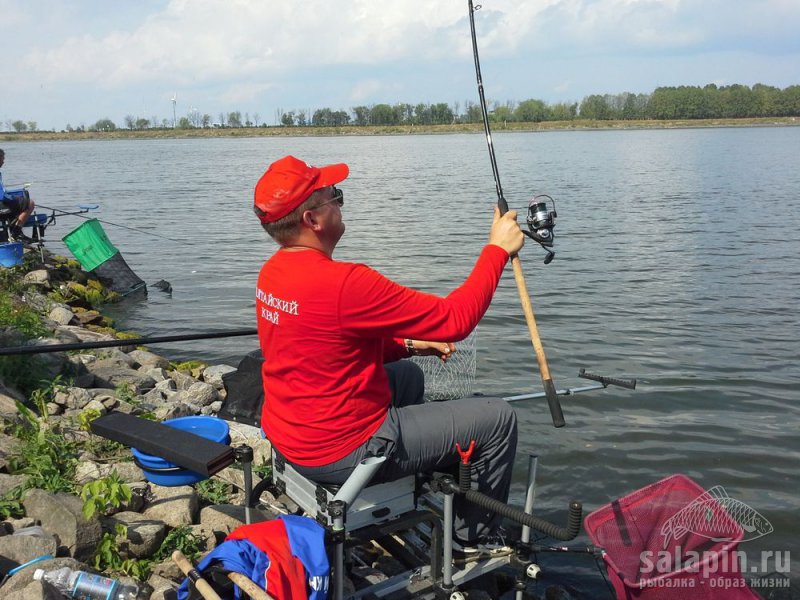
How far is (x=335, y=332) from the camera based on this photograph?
2887 millimetres

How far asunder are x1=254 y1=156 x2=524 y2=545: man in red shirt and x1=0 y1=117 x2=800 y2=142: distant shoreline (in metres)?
112

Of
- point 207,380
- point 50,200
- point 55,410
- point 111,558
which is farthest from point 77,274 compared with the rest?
point 50,200

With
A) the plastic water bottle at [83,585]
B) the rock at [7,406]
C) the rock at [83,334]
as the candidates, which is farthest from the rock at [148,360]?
the plastic water bottle at [83,585]

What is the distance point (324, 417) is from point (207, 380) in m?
5.67

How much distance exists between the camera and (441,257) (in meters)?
15.5

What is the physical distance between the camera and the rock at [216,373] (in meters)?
8.11

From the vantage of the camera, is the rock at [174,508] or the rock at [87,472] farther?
the rock at [87,472]

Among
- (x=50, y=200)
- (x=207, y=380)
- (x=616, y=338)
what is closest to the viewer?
(x=207, y=380)

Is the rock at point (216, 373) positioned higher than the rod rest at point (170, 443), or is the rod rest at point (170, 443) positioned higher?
the rod rest at point (170, 443)

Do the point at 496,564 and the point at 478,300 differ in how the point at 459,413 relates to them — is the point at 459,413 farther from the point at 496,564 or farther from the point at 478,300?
the point at 496,564

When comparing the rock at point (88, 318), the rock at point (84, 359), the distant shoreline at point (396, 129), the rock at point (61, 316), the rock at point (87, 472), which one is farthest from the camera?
the distant shoreline at point (396, 129)

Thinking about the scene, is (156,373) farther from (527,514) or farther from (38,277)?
(527,514)

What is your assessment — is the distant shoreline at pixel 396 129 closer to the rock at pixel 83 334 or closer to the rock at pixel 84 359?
the rock at pixel 83 334

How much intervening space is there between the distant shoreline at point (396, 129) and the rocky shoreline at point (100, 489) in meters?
109
